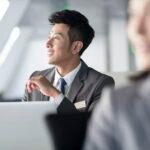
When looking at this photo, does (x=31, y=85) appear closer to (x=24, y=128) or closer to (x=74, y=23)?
(x=74, y=23)

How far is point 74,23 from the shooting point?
267 centimetres

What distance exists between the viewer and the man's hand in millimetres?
2245

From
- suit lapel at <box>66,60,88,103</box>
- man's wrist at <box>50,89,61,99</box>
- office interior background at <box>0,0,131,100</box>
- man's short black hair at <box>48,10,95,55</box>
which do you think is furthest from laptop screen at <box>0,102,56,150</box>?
office interior background at <box>0,0,131,100</box>

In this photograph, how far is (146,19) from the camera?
62 centimetres

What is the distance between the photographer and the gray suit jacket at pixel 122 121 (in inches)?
22.4

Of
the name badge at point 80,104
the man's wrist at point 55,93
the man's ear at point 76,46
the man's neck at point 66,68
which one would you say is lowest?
the name badge at point 80,104

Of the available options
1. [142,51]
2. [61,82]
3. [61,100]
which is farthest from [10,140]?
[61,82]

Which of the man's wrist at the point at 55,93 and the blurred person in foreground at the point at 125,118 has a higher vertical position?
the blurred person in foreground at the point at 125,118

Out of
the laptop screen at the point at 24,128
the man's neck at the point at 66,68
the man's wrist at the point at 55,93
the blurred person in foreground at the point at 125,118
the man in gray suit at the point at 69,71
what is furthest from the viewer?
the man's neck at the point at 66,68

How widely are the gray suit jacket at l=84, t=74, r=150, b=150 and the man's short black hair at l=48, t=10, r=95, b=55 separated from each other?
2.10m

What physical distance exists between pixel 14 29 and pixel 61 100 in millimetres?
2089

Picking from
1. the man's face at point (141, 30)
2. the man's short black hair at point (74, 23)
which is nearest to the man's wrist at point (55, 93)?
the man's short black hair at point (74, 23)

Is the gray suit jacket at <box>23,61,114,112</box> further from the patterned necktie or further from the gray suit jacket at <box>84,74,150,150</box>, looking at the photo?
the gray suit jacket at <box>84,74,150,150</box>

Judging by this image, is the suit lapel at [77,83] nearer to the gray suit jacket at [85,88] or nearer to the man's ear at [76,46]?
the gray suit jacket at [85,88]
